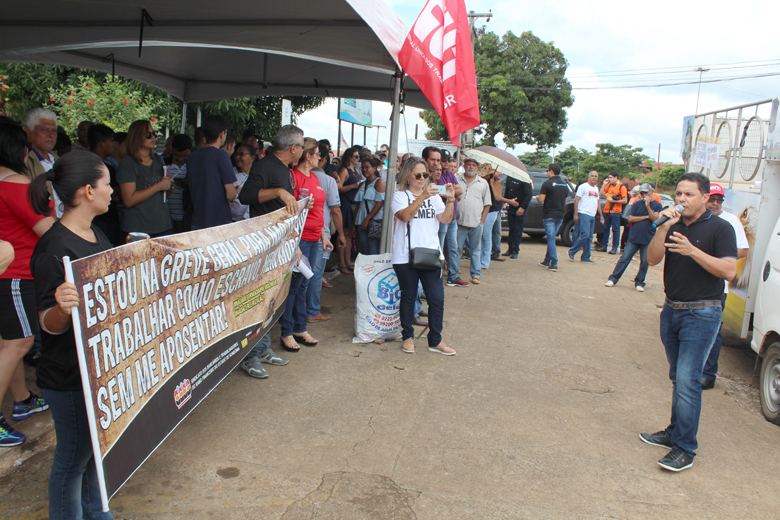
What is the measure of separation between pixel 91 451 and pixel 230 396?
1.77 metres

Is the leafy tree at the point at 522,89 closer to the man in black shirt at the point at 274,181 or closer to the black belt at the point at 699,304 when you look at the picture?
the man in black shirt at the point at 274,181

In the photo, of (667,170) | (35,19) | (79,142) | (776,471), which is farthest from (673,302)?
(667,170)

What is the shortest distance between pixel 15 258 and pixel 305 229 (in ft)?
7.67

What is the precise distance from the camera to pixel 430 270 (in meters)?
4.93

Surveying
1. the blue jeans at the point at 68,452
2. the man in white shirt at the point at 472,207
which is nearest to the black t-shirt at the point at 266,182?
the blue jeans at the point at 68,452

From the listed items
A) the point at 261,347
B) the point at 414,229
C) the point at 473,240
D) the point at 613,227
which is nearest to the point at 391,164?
the point at 414,229

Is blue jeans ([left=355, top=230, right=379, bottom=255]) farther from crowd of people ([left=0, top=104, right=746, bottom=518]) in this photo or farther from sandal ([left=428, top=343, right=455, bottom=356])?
sandal ([left=428, top=343, right=455, bottom=356])

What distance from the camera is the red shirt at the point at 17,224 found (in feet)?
9.78

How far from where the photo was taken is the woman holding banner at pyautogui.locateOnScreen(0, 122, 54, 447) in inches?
118

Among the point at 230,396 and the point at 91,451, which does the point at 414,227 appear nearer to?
the point at 230,396

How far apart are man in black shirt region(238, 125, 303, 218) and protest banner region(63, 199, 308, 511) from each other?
367mm

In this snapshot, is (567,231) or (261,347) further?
(567,231)

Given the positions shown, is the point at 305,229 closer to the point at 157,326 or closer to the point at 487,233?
the point at 157,326

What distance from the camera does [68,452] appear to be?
87.4 inches
